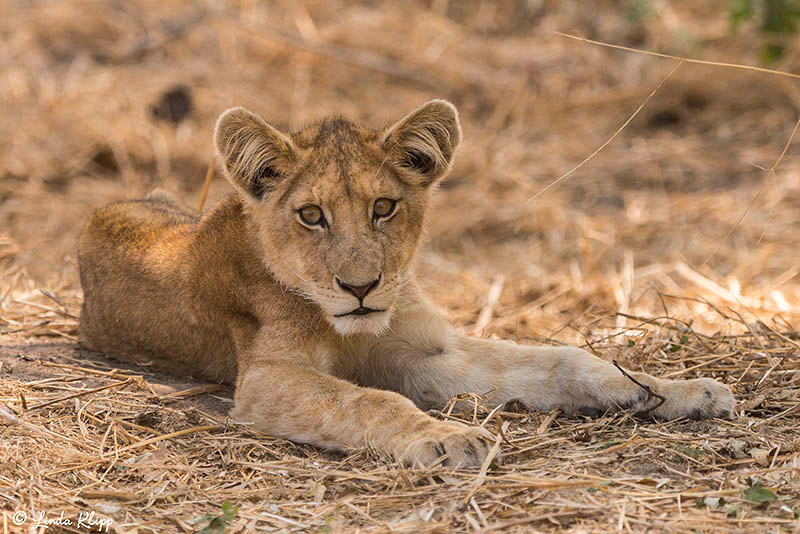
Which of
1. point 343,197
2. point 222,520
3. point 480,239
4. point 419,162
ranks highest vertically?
point 419,162

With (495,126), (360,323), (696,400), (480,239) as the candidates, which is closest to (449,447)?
(360,323)

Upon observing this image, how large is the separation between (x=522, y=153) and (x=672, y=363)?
5.79 m

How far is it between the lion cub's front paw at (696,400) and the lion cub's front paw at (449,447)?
0.95 metres

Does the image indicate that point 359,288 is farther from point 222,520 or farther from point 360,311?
point 222,520

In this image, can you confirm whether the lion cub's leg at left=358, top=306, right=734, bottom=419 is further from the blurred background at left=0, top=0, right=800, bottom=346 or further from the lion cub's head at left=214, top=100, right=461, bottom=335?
the blurred background at left=0, top=0, right=800, bottom=346

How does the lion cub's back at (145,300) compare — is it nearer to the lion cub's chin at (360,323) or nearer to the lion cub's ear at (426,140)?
the lion cub's chin at (360,323)

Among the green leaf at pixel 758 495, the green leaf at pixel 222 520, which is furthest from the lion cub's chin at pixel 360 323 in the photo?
the green leaf at pixel 758 495

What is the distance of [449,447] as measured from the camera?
3553mm

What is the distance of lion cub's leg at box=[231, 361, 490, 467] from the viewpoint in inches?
141

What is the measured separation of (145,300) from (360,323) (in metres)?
1.44

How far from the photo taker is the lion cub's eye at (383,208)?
437 centimetres

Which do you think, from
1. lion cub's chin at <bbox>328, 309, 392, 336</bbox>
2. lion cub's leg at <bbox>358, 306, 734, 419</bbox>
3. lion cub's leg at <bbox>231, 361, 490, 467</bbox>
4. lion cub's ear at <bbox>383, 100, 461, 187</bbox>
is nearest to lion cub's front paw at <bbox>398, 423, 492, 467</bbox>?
lion cub's leg at <bbox>231, 361, 490, 467</bbox>

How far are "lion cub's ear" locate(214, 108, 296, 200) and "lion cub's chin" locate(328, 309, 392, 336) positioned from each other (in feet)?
2.65

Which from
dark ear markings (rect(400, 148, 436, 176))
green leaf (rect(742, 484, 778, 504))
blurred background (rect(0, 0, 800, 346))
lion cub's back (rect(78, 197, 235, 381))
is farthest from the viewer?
blurred background (rect(0, 0, 800, 346))
